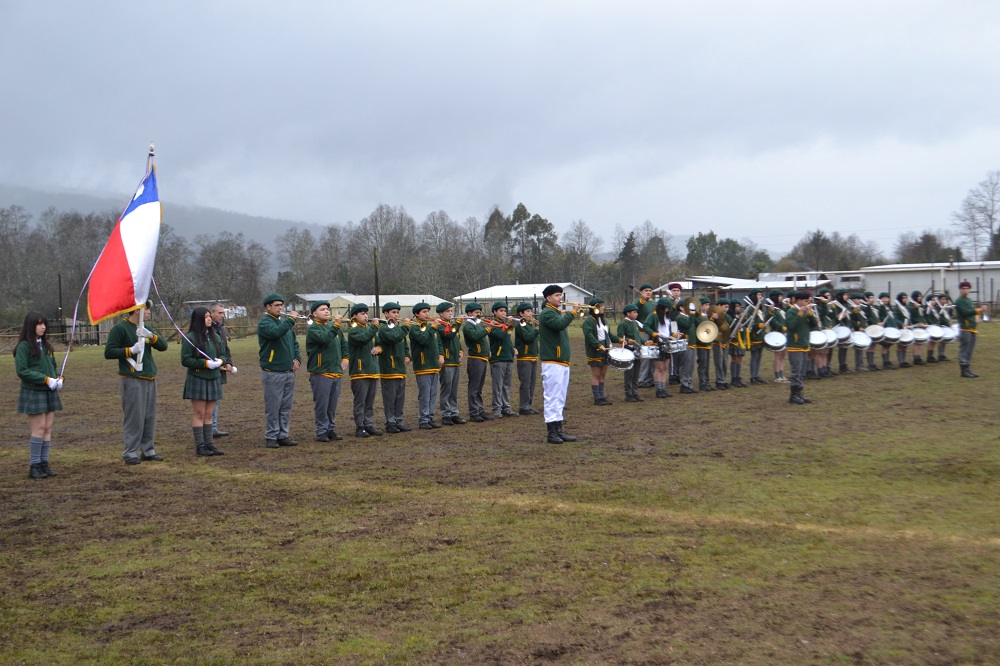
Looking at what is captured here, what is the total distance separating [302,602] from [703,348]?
12.7m

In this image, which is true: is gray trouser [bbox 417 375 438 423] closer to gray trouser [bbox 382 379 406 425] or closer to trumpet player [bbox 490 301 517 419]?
gray trouser [bbox 382 379 406 425]

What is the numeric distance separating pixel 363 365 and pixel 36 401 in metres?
4.24

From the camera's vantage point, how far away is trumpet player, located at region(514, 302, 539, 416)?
14320 millimetres

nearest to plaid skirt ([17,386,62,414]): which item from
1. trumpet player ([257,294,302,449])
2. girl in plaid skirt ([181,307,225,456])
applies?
girl in plaid skirt ([181,307,225,456])

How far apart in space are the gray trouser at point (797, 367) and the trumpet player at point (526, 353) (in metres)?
4.41

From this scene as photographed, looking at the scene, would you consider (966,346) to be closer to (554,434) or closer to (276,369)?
(554,434)

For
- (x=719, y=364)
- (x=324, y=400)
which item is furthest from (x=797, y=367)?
(x=324, y=400)

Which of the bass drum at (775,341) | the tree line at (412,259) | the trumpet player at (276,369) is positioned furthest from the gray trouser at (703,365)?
the tree line at (412,259)

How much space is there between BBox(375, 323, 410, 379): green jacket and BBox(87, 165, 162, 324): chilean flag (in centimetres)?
384

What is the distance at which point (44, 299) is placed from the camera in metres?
63.9

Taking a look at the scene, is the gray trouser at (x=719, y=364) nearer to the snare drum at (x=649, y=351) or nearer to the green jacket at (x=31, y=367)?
the snare drum at (x=649, y=351)

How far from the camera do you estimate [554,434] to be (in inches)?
428

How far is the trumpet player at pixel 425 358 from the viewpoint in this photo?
492 inches

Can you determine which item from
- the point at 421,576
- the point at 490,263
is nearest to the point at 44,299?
the point at 490,263
